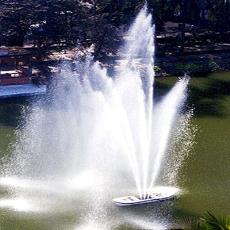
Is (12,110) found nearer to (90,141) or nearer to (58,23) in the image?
(90,141)

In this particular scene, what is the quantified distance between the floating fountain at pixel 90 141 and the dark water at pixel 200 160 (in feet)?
1.93

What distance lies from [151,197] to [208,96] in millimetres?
13485

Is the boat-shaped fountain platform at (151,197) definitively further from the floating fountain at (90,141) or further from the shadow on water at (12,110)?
the shadow on water at (12,110)

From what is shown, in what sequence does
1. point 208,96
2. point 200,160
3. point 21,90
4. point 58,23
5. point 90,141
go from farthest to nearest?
point 58,23 < point 208,96 < point 21,90 < point 90,141 < point 200,160

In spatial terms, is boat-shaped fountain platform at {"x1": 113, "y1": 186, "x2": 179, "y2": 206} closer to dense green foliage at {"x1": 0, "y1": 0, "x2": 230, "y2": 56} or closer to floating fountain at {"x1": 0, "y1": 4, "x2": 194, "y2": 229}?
floating fountain at {"x1": 0, "y1": 4, "x2": 194, "y2": 229}

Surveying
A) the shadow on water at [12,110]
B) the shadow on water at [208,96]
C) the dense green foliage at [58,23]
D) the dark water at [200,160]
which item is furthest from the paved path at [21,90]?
the shadow on water at [208,96]

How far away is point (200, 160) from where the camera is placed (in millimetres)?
20297

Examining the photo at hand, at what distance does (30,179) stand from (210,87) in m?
16.0

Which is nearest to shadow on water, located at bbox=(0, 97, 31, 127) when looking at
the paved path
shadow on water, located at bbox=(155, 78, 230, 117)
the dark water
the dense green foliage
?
the dark water

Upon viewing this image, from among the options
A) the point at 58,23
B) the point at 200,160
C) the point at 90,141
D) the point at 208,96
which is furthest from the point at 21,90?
the point at 200,160

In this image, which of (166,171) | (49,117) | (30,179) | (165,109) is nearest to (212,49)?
(165,109)

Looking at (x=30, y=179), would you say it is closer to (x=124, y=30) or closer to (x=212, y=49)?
(x=124, y=30)

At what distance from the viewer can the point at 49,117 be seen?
80.3 ft

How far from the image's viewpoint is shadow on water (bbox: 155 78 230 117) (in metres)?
26.2
